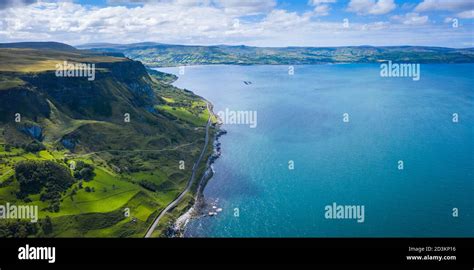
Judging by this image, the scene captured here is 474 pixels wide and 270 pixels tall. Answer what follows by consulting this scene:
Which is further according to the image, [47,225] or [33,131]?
[33,131]

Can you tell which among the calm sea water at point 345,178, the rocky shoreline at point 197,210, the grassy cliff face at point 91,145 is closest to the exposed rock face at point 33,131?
the grassy cliff face at point 91,145

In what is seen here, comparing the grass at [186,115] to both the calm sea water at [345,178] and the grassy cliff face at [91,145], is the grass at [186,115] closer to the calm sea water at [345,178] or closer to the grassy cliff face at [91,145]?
the grassy cliff face at [91,145]

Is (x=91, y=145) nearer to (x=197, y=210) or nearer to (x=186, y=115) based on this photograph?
(x=197, y=210)

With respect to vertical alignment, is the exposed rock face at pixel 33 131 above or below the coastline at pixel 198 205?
above

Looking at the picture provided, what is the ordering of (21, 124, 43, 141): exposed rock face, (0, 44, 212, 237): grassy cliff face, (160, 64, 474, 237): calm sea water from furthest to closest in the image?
(21, 124, 43, 141): exposed rock face
(0, 44, 212, 237): grassy cliff face
(160, 64, 474, 237): calm sea water

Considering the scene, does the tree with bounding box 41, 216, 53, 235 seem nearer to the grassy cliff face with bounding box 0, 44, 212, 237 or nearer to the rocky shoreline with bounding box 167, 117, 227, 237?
the grassy cliff face with bounding box 0, 44, 212, 237

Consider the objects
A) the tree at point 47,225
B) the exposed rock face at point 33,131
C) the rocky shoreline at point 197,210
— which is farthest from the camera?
the exposed rock face at point 33,131

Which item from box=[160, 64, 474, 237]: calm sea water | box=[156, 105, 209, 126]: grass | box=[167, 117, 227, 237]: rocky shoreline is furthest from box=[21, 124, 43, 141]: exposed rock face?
box=[156, 105, 209, 126]: grass

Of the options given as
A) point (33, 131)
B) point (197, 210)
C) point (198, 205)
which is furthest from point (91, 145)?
point (197, 210)

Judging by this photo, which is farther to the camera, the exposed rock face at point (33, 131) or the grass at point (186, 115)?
the grass at point (186, 115)
